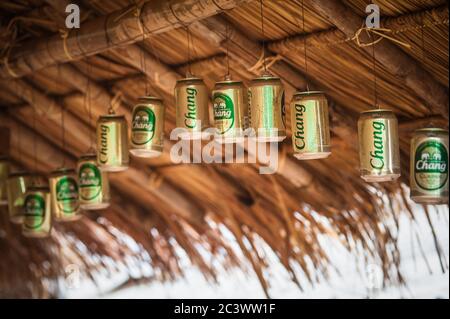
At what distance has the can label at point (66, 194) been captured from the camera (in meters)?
6.15

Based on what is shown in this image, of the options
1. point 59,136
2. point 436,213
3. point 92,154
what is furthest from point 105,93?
point 436,213

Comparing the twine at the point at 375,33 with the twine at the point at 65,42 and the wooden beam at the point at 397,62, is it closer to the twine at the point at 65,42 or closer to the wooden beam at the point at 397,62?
the wooden beam at the point at 397,62

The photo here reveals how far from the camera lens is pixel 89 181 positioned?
5988 millimetres

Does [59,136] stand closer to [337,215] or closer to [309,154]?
[337,215]

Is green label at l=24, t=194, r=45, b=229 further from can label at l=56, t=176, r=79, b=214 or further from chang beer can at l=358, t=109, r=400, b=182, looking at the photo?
chang beer can at l=358, t=109, r=400, b=182

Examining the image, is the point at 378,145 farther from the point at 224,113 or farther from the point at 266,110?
the point at 224,113

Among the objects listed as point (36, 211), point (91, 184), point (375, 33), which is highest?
point (375, 33)

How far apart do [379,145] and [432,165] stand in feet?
0.81

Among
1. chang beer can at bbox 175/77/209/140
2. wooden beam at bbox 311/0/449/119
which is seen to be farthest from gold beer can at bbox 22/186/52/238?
wooden beam at bbox 311/0/449/119

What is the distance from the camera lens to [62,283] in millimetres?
8492

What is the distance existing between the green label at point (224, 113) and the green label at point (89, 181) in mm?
1348

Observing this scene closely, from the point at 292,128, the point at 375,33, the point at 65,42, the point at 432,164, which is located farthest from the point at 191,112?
the point at 432,164

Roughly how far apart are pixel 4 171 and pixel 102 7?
4.63ft

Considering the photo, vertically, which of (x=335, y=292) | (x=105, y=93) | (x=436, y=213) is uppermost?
(x=105, y=93)
